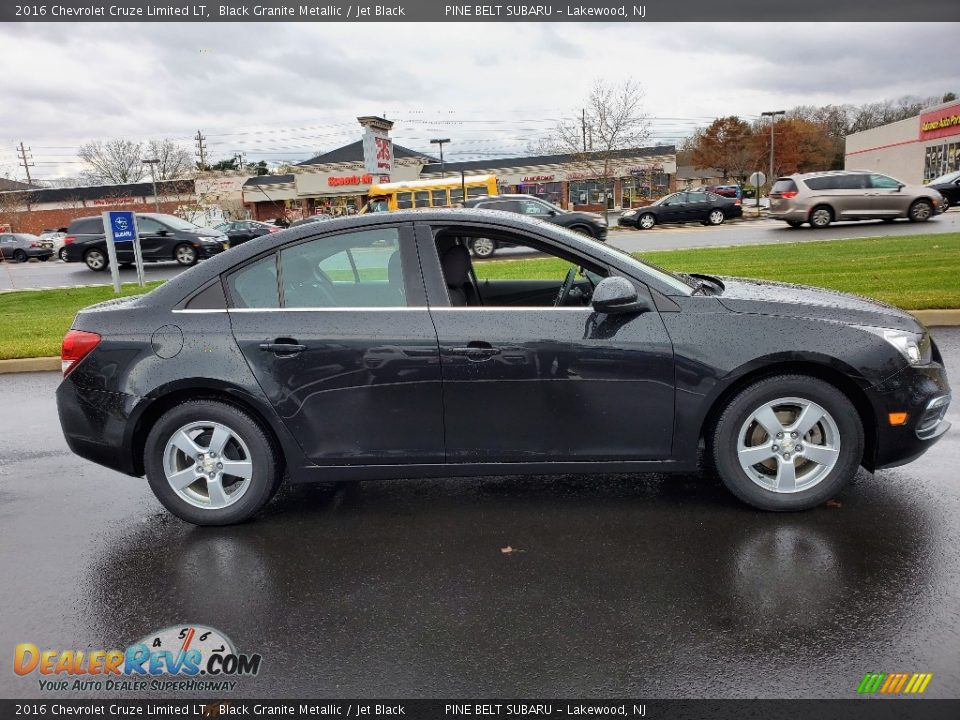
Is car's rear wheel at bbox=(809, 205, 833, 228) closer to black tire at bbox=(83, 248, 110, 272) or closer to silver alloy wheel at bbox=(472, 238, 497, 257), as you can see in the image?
silver alloy wheel at bbox=(472, 238, 497, 257)

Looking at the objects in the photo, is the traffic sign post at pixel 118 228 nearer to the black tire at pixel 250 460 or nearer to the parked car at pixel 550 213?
the parked car at pixel 550 213

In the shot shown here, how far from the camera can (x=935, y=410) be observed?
3826 millimetres

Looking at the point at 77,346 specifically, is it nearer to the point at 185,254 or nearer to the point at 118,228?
the point at 118,228

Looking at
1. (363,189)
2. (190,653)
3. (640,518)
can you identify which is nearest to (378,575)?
(190,653)

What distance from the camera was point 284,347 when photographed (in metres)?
3.92

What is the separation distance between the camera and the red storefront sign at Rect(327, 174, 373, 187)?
61.2 m

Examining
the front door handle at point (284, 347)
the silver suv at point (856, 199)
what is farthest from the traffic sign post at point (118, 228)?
the silver suv at point (856, 199)

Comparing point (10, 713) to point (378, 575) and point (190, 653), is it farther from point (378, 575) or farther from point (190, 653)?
point (378, 575)

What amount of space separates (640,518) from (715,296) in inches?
50.0

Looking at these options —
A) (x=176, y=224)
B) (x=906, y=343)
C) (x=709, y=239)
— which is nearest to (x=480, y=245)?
(x=906, y=343)

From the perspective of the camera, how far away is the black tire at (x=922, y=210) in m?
22.2

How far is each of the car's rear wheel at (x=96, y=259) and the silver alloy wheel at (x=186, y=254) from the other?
108 inches

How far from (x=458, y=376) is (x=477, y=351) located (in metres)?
0.17

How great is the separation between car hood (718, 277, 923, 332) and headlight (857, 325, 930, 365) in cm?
4
